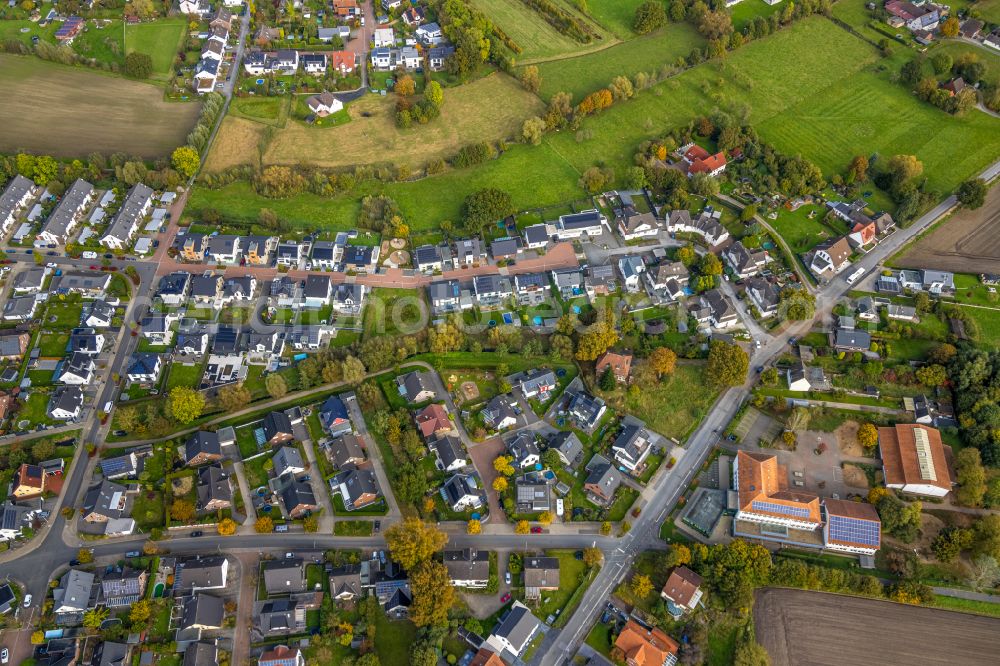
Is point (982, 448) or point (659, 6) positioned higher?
point (659, 6)

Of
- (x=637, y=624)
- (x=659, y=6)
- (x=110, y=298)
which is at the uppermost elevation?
(x=659, y=6)

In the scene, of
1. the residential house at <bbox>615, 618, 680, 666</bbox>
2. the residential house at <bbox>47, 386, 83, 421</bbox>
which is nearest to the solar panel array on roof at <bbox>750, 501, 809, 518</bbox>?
the residential house at <bbox>615, 618, 680, 666</bbox>

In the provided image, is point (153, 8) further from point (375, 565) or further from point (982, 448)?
point (982, 448)

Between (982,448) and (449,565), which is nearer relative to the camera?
(449,565)

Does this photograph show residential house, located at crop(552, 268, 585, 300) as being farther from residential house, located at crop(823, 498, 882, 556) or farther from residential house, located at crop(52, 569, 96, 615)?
residential house, located at crop(52, 569, 96, 615)

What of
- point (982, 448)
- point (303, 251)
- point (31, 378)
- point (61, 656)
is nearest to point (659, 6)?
point (303, 251)

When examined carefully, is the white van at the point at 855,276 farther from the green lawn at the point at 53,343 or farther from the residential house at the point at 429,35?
the green lawn at the point at 53,343
